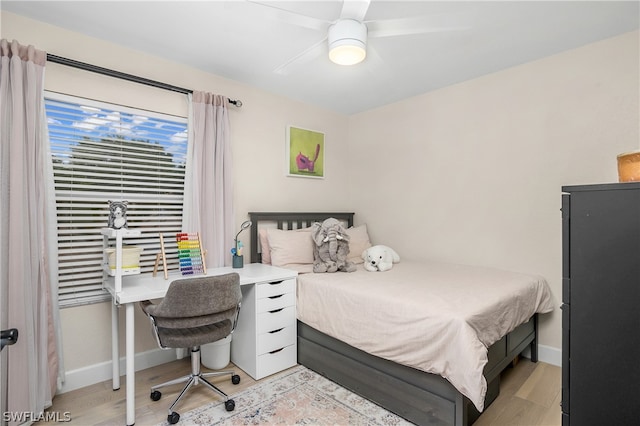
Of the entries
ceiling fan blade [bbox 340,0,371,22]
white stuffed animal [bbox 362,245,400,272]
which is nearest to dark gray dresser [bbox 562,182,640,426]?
ceiling fan blade [bbox 340,0,371,22]

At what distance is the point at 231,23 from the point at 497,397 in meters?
3.06

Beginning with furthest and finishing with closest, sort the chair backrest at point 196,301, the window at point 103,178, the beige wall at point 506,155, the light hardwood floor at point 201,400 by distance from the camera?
the beige wall at point 506,155 → the window at point 103,178 → the light hardwood floor at point 201,400 → the chair backrest at point 196,301

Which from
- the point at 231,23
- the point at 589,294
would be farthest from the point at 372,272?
the point at 231,23

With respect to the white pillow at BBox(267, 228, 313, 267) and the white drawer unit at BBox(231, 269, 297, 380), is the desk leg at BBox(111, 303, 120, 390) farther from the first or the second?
the white pillow at BBox(267, 228, 313, 267)

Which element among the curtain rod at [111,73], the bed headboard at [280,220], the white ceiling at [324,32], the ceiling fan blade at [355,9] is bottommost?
the bed headboard at [280,220]

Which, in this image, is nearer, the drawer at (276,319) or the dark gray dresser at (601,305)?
the dark gray dresser at (601,305)

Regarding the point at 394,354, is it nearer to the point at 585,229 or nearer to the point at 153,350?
the point at 585,229

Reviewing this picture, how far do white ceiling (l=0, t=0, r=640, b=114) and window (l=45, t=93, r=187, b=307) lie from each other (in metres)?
0.52

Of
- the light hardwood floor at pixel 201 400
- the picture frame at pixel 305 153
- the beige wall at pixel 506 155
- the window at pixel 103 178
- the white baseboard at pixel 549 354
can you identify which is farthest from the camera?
the picture frame at pixel 305 153

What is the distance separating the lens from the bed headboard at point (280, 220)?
314 cm

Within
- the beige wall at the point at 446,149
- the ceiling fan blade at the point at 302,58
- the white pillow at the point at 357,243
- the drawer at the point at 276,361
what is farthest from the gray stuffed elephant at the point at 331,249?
the ceiling fan blade at the point at 302,58

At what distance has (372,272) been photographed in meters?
2.82

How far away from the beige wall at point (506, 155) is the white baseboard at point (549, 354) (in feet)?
0.16

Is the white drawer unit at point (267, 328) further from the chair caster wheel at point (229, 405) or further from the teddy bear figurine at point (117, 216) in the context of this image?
the teddy bear figurine at point (117, 216)
